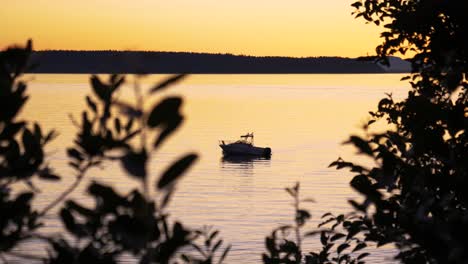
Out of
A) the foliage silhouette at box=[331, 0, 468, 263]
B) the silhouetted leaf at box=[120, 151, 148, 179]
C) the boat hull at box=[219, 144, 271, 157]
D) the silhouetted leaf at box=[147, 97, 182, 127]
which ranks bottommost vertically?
the silhouetted leaf at box=[120, 151, 148, 179]

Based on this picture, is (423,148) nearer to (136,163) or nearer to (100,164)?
(100,164)

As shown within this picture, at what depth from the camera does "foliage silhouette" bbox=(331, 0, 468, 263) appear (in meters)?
2.83

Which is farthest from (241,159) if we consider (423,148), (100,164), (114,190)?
(114,190)

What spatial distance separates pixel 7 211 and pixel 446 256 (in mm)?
1363

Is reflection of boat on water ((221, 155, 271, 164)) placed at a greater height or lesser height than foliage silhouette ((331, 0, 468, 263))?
greater

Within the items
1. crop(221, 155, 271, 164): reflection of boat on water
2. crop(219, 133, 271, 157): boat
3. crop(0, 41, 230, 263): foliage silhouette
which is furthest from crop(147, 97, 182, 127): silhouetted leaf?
crop(221, 155, 271, 164): reflection of boat on water

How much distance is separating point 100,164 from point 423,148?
3217 mm

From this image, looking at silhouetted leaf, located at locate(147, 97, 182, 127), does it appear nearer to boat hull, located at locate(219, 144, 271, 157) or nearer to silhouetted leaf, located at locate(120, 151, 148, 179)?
silhouetted leaf, located at locate(120, 151, 148, 179)

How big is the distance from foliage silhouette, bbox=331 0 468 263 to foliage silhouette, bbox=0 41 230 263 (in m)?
0.72

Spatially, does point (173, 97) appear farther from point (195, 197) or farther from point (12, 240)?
point (195, 197)

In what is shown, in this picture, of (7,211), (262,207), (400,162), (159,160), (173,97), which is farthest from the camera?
(159,160)

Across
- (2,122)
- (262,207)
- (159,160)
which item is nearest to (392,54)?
(2,122)

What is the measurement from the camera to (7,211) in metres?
2.82

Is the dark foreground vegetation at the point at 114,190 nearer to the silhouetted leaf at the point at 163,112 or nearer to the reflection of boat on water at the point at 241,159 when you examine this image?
the silhouetted leaf at the point at 163,112
